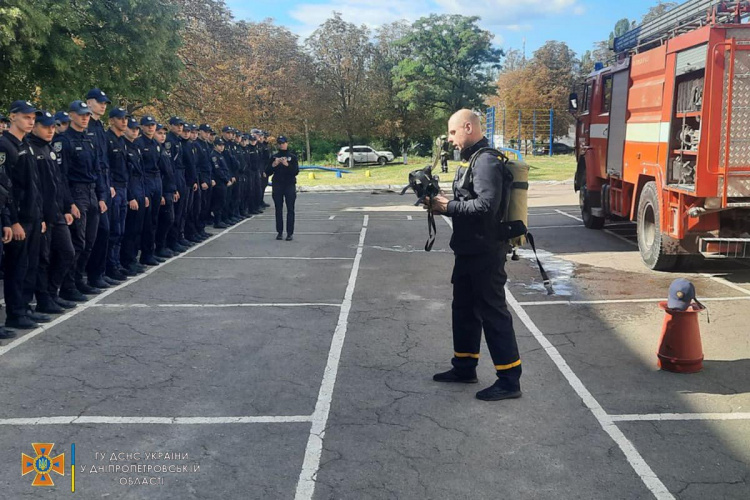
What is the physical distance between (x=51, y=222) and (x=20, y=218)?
0.49 m

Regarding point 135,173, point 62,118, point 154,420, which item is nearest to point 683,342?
point 154,420

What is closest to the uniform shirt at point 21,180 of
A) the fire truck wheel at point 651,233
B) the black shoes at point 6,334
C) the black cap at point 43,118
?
the black cap at point 43,118

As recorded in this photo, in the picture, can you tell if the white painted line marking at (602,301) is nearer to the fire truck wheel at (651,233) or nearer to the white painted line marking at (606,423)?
the white painted line marking at (606,423)

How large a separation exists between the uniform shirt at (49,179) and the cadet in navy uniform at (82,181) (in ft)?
1.34

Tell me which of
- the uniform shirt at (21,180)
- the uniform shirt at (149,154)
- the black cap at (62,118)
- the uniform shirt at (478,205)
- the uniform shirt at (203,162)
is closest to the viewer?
the uniform shirt at (478,205)

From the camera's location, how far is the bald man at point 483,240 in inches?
200

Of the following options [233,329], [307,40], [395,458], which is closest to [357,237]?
[233,329]

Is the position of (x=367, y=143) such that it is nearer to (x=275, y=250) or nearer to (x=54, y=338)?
(x=275, y=250)

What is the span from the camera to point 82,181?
859 centimetres

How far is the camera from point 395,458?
169 inches

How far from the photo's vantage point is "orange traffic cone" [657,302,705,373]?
5746 mm

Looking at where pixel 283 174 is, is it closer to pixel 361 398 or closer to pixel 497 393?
pixel 361 398

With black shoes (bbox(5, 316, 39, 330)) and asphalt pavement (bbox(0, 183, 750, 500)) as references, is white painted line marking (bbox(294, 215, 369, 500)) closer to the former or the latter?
asphalt pavement (bbox(0, 183, 750, 500))

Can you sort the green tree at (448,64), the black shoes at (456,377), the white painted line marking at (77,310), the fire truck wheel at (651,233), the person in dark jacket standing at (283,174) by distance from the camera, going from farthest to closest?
the green tree at (448,64) → the person in dark jacket standing at (283,174) → the fire truck wheel at (651,233) → the white painted line marking at (77,310) → the black shoes at (456,377)
